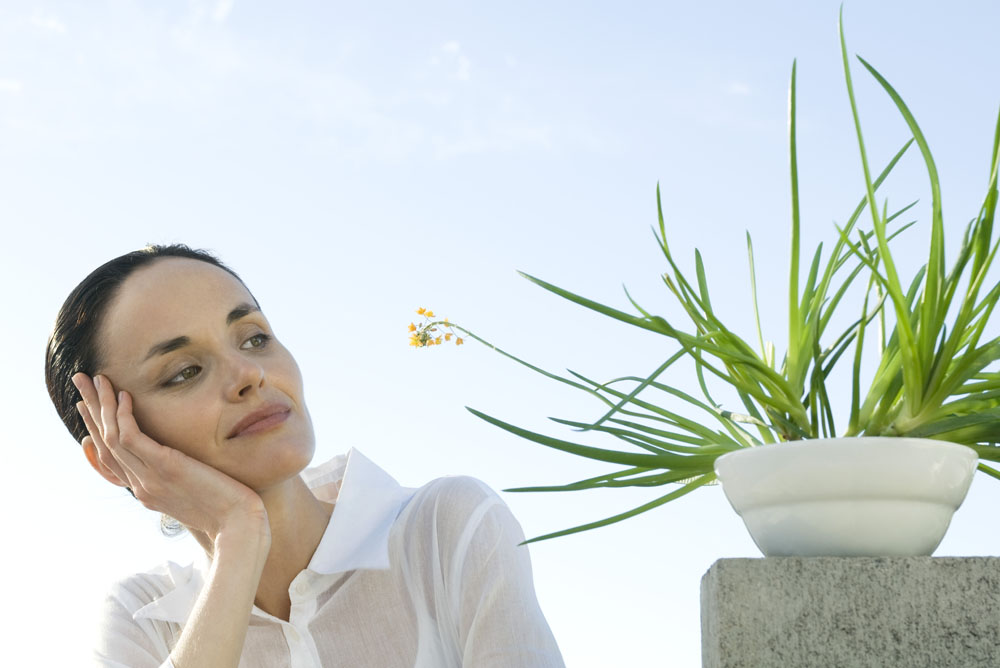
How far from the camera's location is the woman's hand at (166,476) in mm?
2223

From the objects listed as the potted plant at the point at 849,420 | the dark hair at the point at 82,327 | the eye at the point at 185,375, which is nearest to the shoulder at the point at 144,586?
the dark hair at the point at 82,327

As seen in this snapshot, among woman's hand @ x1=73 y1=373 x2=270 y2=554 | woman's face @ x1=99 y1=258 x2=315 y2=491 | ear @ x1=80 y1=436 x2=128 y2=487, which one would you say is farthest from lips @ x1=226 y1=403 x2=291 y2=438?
ear @ x1=80 y1=436 x2=128 y2=487

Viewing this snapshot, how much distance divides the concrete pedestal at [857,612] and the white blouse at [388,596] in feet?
3.09

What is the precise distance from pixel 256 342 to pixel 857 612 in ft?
5.24

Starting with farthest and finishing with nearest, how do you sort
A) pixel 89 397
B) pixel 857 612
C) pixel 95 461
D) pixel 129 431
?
pixel 95 461
pixel 89 397
pixel 129 431
pixel 857 612

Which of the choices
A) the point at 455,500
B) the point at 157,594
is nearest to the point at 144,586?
the point at 157,594

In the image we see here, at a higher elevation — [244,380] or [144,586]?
[244,380]

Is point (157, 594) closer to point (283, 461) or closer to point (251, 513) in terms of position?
point (251, 513)

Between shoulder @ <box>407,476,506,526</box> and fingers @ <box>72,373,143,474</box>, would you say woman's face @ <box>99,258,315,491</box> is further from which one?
shoulder @ <box>407,476,506,526</box>

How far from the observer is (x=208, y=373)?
7.48ft

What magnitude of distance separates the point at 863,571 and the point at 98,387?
1842 millimetres

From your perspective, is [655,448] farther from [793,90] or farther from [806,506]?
[793,90]

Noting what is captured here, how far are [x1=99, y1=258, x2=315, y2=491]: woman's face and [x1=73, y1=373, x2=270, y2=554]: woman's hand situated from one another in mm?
40

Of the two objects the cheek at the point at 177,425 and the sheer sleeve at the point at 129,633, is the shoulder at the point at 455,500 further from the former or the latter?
the sheer sleeve at the point at 129,633
